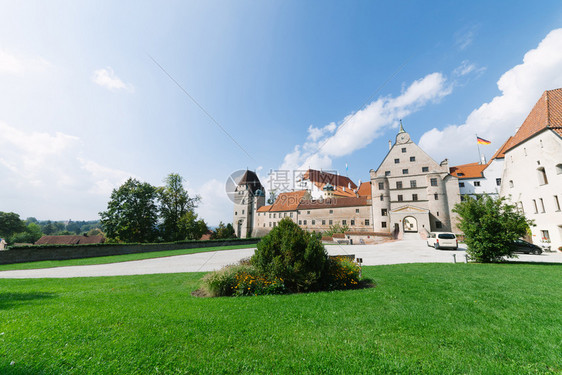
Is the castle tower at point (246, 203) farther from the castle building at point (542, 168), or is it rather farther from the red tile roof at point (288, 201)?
the castle building at point (542, 168)

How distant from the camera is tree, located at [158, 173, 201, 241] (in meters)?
40.4

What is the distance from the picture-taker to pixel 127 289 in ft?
27.6

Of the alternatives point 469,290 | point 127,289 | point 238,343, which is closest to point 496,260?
point 469,290

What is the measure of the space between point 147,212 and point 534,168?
176ft

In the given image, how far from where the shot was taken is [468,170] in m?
42.0

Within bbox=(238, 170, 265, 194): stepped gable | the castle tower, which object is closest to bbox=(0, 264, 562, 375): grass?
the castle tower

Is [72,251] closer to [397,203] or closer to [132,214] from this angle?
[132,214]

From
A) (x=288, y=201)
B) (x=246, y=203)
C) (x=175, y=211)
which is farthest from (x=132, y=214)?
(x=288, y=201)

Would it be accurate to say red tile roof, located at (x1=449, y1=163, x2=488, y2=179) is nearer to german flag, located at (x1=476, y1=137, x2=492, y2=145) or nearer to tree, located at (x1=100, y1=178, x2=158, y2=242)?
german flag, located at (x1=476, y1=137, x2=492, y2=145)

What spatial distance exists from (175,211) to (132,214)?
705 centimetres

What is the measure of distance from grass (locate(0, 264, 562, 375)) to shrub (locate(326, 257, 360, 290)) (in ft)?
3.39

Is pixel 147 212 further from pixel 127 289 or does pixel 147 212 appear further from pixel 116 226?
pixel 127 289

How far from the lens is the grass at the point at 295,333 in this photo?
3145mm

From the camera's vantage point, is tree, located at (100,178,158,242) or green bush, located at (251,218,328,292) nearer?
green bush, located at (251,218,328,292)
